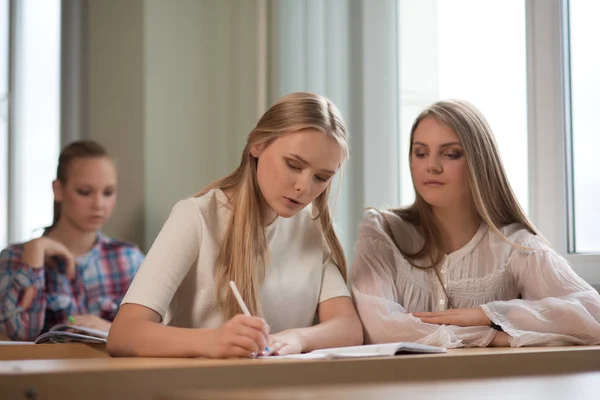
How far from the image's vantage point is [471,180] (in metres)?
1.64

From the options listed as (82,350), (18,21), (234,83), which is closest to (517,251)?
(82,350)

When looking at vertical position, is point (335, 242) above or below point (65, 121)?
below

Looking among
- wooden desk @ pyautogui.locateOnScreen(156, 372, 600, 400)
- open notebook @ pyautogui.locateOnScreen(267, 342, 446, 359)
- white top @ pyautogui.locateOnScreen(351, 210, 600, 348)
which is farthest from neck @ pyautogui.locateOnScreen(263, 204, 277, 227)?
wooden desk @ pyautogui.locateOnScreen(156, 372, 600, 400)

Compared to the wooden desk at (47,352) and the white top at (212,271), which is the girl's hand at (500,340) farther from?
the wooden desk at (47,352)

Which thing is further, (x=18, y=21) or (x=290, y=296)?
(x=18, y=21)

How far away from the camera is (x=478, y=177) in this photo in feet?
5.43

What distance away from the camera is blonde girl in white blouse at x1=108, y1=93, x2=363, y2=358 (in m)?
1.32

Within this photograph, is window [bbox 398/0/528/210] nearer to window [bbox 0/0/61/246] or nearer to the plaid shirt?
the plaid shirt

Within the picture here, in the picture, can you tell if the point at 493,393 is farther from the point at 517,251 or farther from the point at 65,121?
the point at 65,121

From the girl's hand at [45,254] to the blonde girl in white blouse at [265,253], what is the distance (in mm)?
1203

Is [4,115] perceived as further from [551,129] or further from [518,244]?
[518,244]

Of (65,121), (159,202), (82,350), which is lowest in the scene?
(82,350)

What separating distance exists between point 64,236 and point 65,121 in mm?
677

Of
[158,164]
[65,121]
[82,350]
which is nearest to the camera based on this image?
[82,350]
